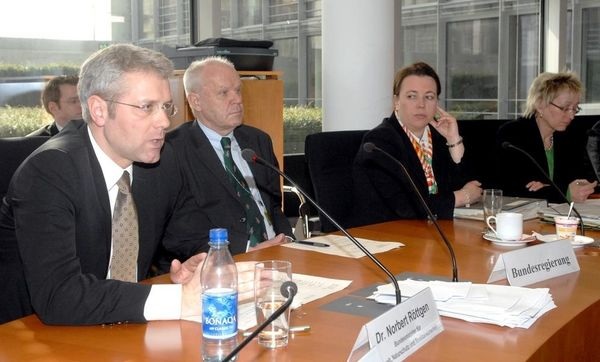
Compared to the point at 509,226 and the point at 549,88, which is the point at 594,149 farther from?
the point at 509,226

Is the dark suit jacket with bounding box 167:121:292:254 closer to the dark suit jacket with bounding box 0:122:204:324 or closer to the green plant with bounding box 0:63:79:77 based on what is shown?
the dark suit jacket with bounding box 0:122:204:324

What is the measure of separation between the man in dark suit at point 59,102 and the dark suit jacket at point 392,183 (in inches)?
67.4

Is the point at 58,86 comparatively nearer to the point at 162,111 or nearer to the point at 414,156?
the point at 414,156

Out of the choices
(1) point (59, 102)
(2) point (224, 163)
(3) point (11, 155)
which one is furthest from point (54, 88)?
(3) point (11, 155)

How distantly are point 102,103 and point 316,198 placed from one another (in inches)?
57.1

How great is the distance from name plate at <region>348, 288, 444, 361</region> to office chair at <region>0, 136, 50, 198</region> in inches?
53.6

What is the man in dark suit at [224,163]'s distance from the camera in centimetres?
305

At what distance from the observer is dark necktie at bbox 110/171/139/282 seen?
6.48 ft

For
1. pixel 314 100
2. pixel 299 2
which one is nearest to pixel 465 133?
pixel 314 100

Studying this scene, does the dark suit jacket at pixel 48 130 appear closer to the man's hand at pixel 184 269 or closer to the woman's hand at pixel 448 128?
the woman's hand at pixel 448 128

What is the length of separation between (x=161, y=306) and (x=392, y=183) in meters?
1.67

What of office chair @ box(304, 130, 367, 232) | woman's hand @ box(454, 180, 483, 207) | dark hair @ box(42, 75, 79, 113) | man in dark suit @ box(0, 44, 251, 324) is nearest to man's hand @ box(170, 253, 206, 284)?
man in dark suit @ box(0, 44, 251, 324)

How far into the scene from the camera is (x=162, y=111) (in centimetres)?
197

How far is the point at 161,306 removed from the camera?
1.59 metres
